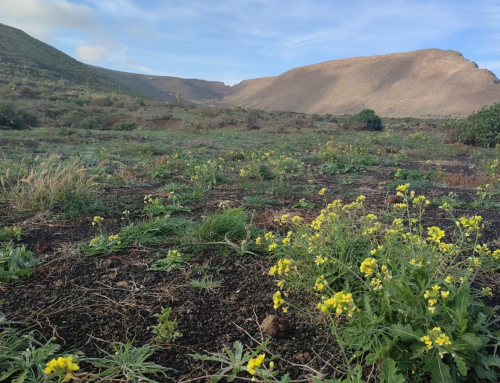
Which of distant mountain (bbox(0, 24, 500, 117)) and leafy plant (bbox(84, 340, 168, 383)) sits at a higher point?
distant mountain (bbox(0, 24, 500, 117))

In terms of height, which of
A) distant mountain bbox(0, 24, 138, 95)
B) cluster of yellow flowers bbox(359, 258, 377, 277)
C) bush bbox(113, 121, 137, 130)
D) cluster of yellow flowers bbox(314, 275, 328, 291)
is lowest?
cluster of yellow flowers bbox(314, 275, 328, 291)

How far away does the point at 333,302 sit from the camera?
4.76ft

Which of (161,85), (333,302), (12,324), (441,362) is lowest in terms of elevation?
(12,324)

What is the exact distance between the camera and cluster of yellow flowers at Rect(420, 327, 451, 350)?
124 centimetres

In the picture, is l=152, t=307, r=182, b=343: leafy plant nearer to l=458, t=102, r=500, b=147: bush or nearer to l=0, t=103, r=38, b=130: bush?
l=458, t=102, r=500, b=147: bush

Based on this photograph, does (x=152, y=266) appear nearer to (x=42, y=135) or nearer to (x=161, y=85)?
(x=42, y=135)

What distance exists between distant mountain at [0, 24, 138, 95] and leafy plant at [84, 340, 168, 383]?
43.4 meters

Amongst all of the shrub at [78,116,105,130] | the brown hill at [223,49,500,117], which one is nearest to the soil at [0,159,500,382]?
the shrub at [78,116,105,130]

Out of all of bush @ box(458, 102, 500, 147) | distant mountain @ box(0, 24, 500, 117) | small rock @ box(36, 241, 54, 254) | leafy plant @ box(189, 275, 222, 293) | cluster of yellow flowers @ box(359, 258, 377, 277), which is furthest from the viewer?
distant mountain @ box(0, 24, 500, 117)

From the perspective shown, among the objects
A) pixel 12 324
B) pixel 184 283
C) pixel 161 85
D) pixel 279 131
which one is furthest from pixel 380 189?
pixel 161 85

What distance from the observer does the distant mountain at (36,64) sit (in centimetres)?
4053

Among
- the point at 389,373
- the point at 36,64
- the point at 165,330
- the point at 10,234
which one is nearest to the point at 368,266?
the point at 389,373

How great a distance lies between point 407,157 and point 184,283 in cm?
938

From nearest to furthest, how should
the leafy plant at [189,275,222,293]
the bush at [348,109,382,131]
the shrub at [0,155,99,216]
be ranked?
the leafy plant at [189,275,222,293], the shrub at [0,155,99,216], the bush at [348,109,382,131]
